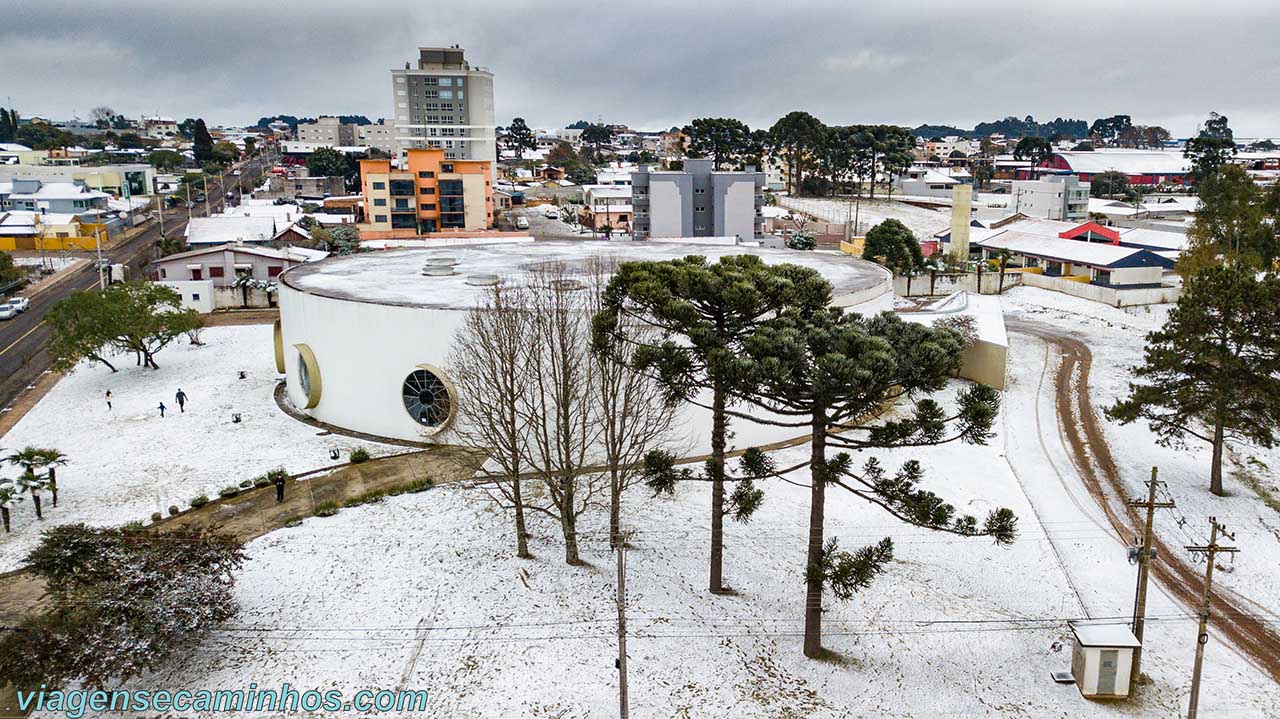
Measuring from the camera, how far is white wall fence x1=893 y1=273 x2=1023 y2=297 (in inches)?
2336

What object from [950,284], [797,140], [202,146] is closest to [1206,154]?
[797,140]

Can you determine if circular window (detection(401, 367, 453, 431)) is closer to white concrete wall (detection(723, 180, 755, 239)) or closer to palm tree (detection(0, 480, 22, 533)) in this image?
palm tree (detection(0, 480, 22, 533))

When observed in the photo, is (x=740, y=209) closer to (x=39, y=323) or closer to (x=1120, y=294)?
(x=1120, y=294)

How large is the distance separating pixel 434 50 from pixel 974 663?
14431 cm

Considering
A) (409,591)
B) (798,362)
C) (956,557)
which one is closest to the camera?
(798,362)

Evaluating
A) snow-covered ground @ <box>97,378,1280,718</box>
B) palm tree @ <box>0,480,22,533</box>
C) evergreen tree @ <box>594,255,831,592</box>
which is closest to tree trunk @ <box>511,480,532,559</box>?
snow-covered ground @ <box>97,378,1280,718</box>

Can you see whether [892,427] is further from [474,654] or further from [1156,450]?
[1156,450]

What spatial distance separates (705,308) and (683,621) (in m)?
6.94

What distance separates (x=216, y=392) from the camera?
3506 centimetres

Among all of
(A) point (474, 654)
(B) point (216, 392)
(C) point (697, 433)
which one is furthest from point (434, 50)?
(A) point (474, 654)

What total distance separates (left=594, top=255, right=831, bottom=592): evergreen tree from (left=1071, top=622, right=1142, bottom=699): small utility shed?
7.07m

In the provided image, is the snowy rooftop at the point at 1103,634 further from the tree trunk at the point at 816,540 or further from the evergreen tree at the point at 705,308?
the evergreen tree at the point at 705,308

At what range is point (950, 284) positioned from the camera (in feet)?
200

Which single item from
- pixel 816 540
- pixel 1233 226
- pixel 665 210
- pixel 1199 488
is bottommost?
pixel 1199 488
